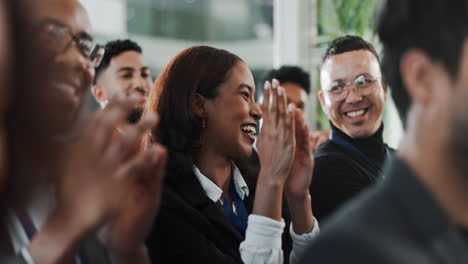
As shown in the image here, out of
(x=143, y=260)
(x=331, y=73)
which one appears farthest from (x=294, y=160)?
(x=331, y=73)

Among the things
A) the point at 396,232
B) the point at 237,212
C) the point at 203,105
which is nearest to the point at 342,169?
the point at 237,212

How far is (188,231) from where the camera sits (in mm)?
1814

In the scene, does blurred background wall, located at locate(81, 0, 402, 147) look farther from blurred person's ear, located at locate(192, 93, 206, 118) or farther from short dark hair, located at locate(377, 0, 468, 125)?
short dark hair, located at locate(377, 0, 468, 125)

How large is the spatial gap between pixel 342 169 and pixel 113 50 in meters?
1.55

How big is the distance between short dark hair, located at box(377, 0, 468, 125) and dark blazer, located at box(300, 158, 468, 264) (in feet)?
0.57

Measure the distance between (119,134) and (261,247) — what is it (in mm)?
772

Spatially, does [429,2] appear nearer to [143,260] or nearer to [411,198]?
[411,198]

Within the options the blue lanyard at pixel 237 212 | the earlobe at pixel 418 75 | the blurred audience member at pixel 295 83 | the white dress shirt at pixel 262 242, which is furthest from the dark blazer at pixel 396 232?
the blurred audience member at pixel 295 83

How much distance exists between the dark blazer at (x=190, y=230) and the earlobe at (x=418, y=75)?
944 mm

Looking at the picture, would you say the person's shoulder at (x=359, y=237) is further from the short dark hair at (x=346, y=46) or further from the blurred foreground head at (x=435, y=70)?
the short dark hair at (x=346, y=46)

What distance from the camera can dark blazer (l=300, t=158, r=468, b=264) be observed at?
960 millimetres

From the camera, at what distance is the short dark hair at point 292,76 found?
3.90m

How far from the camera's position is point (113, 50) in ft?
11.0

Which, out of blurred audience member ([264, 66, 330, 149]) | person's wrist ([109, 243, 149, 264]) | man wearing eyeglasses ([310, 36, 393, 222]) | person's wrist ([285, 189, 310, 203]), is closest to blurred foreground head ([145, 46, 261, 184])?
person's wrist ([285, 189, 310, 203])
